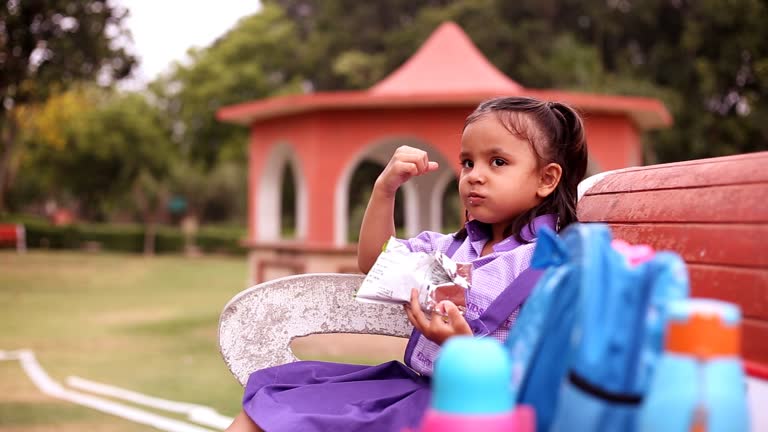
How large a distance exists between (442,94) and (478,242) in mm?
7598

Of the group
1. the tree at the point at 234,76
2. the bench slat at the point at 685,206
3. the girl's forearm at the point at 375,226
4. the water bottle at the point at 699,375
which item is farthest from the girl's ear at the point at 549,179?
the tree at the point at 234,76

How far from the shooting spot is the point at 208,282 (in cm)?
1416

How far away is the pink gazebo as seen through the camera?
9.48 meters

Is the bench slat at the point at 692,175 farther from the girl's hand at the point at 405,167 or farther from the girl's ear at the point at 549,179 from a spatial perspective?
the girl's hand at the point at 405,167

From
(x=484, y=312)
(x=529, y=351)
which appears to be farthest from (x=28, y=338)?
(x=529, y=351)

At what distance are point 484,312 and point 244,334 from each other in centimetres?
65

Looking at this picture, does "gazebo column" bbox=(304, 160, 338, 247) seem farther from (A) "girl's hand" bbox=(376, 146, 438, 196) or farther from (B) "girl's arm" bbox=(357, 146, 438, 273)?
(A) "girl's hand" bbox=(376, 146, 438, 196)

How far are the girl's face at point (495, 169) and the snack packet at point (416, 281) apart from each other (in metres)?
0.31

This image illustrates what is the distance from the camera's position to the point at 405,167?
1828mm

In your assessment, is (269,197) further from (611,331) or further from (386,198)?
(611,331)

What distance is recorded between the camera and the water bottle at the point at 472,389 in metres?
0.93

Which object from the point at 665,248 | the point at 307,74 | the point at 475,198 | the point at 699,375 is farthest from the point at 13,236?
the point at 699,375

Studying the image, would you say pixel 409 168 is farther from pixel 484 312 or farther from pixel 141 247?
pixel 141 247

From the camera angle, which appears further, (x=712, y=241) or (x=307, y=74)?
(x=307, y=74)
